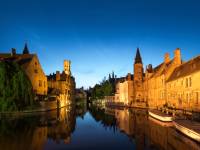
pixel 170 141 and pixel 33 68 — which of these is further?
pixel 33 68

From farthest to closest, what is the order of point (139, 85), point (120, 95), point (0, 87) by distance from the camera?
point (120, 95) < point (139, 85) < point (0, 87)

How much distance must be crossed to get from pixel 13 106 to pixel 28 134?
65.5 ft

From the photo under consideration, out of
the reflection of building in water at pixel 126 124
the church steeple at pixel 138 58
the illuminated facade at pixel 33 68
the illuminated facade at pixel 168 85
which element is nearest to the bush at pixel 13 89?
the illuminated facade at pixel 33 68

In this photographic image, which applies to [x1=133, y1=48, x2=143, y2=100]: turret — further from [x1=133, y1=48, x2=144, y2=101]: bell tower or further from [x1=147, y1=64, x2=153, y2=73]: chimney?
[x1=147, y1=64, x2=153, y2=73]: chimney

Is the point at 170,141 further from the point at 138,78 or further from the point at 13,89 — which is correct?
the point at 138,78

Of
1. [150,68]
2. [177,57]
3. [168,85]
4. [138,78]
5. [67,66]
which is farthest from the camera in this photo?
[67,66]

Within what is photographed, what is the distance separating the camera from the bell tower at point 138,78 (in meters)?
91.4

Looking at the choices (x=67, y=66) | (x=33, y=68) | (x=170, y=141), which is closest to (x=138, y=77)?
(x=33, y=68)

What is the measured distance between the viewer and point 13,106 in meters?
45.5

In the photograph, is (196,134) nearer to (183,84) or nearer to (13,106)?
(183,84)

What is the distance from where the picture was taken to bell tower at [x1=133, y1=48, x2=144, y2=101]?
300ft

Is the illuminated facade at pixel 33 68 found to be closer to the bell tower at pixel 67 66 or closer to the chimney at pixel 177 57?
the chimney at pixel 177 57

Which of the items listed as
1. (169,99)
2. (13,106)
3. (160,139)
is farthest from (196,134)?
(169,99)

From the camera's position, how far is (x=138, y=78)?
9388 cm
